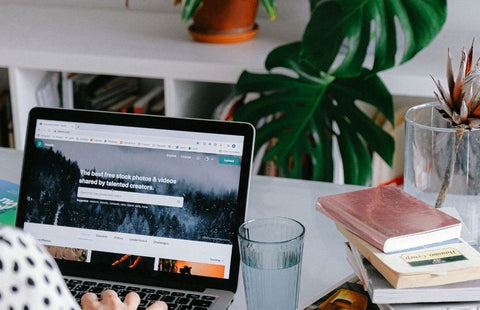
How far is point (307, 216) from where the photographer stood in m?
1.29

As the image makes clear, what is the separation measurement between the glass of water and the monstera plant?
2.83 ft

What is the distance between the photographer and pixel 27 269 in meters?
0.43

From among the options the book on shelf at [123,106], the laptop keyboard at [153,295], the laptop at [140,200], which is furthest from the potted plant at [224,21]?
the laptop keyboard at [153,295]

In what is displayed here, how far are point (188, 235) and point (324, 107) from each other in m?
1.01

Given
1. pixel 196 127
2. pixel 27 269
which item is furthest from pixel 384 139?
pixel 27 269

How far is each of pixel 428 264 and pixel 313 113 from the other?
1.16 m

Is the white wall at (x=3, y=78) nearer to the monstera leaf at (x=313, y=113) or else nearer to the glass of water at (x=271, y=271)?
the monstera leaf at (x=313, y=113)

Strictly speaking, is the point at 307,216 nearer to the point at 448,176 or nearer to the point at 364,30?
the point at 448,176

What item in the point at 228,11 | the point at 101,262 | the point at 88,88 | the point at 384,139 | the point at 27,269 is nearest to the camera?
the point at 27,269

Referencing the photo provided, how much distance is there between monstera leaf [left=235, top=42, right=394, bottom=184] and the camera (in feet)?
6.31

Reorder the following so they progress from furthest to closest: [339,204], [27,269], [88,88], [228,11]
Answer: [88,88], [228,11], [339,204], [27,269]

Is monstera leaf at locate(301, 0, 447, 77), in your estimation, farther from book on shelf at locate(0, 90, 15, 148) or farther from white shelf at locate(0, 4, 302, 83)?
book on shelf at locate(0, 90, 15, 148)

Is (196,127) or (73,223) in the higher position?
(196,127)

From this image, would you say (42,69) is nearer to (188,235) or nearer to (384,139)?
(384,139)
